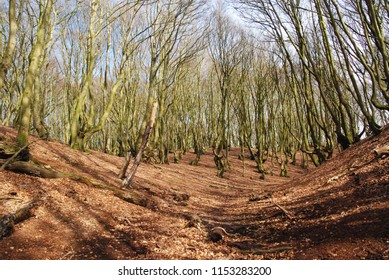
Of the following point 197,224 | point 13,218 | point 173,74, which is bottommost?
point 197,224

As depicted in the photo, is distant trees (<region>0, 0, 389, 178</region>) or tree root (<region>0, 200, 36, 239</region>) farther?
distant trees (<region>0, 0, 389, 178</region>)

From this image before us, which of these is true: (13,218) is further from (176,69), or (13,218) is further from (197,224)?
(176,69)

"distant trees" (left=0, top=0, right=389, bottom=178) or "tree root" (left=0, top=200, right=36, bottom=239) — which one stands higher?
"distant trees" (left=0, top=0, right=389, bottom=178)

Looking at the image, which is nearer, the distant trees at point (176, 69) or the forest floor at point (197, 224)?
the forest floor at point (197, 224)

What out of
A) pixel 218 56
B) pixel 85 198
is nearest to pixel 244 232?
pixel 85 198

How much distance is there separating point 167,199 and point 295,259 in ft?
16.6

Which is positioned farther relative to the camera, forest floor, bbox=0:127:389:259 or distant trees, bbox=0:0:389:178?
distant trees, bbox=0:0:389:178

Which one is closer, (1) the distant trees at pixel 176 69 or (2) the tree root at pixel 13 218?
(2) the tree root at pixel 13 218

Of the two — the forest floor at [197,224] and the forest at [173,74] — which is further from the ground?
the forest at [173,74]

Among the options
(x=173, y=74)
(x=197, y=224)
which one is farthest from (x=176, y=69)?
(x=197, y=224)

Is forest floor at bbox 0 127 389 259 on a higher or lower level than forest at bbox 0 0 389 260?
lower

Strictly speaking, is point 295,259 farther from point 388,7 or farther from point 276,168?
point 276,168

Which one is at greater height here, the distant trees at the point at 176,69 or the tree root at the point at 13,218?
the distant trees at the point at 176,69
